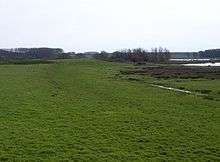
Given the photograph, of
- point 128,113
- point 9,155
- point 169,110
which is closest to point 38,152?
point 9,155

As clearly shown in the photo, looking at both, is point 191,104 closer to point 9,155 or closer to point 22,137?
point 22,137

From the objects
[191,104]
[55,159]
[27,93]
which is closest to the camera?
[55,159]

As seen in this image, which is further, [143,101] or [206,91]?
[206,91]

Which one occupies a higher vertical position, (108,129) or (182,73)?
(108,129)

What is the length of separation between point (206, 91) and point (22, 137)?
99.4ft

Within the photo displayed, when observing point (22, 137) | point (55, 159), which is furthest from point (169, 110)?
point (55, 159)

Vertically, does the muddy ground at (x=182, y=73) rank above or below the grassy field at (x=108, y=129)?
below

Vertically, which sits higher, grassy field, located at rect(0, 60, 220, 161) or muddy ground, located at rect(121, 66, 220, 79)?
grassy field, located at rect(0, 60, 220, 161)

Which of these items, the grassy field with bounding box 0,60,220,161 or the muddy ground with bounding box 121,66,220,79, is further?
the muddy ground with bounding box 121,66,220,79

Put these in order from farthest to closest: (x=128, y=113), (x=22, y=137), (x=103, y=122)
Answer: (x=128, y=113) → (x=103, y=122) → (x=22, y=137)

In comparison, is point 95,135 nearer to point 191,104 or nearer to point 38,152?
point 38,152

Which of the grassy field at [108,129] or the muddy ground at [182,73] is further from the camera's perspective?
the muddy ground at [182,73]

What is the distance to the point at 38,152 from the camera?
57.0 ft

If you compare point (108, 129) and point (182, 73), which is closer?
point (108, 129)
